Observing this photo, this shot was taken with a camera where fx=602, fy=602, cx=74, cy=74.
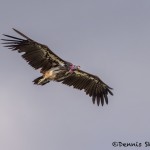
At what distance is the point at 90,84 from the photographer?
4200 cm

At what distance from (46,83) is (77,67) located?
95.3 inches

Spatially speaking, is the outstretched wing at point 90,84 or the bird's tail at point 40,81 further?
the outstretched wing at point 90,84

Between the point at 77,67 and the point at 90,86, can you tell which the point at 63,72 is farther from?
the point at 90,86

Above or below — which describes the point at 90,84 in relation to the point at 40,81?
above

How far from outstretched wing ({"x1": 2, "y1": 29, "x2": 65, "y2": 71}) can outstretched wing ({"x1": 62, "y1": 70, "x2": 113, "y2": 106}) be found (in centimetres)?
300

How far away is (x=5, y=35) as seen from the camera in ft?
115

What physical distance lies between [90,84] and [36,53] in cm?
616

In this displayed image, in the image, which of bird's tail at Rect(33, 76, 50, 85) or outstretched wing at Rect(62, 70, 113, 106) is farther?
outstretched wing at Rect(62, 70, 113, 106)

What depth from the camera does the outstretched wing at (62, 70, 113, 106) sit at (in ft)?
135

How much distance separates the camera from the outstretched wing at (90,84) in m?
41.0

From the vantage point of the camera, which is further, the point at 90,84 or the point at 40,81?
the point at 90,84

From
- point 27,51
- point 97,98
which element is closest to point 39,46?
Answer: point 27,51

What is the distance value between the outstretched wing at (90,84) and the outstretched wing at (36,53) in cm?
300

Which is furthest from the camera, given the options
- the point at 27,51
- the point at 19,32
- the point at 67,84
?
the point at 67,84
